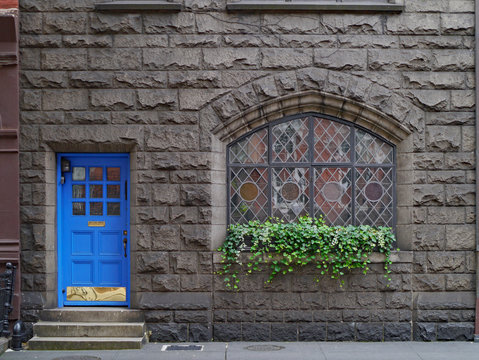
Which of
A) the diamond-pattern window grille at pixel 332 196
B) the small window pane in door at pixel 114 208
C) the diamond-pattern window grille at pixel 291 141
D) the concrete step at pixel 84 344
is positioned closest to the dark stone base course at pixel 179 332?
the concrete step at pixel 84 344

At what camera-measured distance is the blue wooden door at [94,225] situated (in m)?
9.81

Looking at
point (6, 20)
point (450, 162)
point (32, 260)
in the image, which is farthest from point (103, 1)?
point (450, 162)

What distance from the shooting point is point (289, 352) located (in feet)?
28.9

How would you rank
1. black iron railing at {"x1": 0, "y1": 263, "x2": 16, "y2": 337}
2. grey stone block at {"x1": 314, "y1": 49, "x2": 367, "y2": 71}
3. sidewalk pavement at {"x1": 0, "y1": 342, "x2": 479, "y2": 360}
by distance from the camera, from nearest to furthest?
1. sidewalk pavement at {"x1": 0, "y1": 342, "x2": 479, "y2": 360}
2. black iron railing at {"x1": 0, "y1": 263, "x2": 16, "y2": 337}
3. grey stone block at {"x1": 314, "y1": 49, "x2": 367, "y2": 71}

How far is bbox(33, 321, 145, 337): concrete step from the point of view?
923 cm

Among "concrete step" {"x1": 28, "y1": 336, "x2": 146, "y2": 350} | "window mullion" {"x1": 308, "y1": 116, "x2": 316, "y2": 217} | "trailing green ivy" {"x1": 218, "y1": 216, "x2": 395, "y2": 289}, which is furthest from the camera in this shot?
"window mullion" {"x1": 308, "y1": 116, "x2": 316, "y2": 217}

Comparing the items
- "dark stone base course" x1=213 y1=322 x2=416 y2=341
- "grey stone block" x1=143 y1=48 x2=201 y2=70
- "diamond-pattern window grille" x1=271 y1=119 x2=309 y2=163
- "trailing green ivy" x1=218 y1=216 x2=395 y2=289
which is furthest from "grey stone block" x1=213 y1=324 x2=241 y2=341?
"grey stone block" x1=143 y1=48 x2=201 y2=70

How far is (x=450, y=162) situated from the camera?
9609 millimetres

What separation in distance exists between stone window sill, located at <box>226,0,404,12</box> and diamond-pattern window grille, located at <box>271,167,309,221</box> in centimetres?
248

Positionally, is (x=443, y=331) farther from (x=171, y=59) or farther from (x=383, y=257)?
(x=171, y=59)

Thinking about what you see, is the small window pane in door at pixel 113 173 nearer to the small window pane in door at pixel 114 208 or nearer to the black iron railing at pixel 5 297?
the small window pane in door at pixel 114 208

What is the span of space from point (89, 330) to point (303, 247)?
11.2 feet

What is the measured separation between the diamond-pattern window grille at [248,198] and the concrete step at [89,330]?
7.33 ft

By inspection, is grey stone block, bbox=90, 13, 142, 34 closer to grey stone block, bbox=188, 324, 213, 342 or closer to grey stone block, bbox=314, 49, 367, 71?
grey stone block, bbox=314, 49, 367, 71
